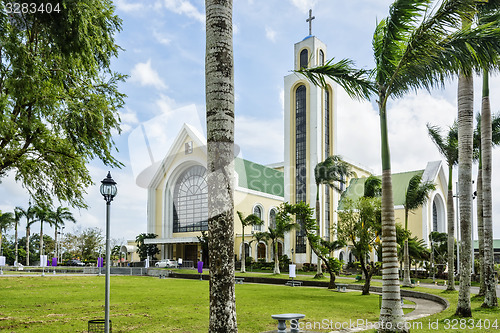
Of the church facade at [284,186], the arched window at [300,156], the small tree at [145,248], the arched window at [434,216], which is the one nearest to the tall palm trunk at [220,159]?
the church facade at [284,186]

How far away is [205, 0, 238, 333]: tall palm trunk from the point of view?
5469 millimetres

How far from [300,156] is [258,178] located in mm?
8567

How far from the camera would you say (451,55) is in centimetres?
917

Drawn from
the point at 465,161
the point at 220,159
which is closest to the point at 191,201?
the point at 465,161

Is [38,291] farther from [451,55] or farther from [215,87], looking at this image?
[451,55]

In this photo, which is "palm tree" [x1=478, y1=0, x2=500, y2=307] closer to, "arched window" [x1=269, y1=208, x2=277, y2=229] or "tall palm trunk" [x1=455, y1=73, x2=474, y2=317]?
"tall palm trunk" [x1=455, y1=73, x2=474, y2=317]

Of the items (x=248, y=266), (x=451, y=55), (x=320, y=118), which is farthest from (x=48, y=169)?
(x=320, y=118)

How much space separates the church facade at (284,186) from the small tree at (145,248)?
80 cm

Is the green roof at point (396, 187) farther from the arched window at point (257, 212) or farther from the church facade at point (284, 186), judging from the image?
the arched window at point (257, 212)

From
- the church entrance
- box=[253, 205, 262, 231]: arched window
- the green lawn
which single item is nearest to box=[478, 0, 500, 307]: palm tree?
the green lawn

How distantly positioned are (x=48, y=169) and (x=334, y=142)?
4025 cm

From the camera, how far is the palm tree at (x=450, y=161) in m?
20.5

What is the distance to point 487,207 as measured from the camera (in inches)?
522

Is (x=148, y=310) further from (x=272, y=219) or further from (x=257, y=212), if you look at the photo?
(x=272, y=219)
